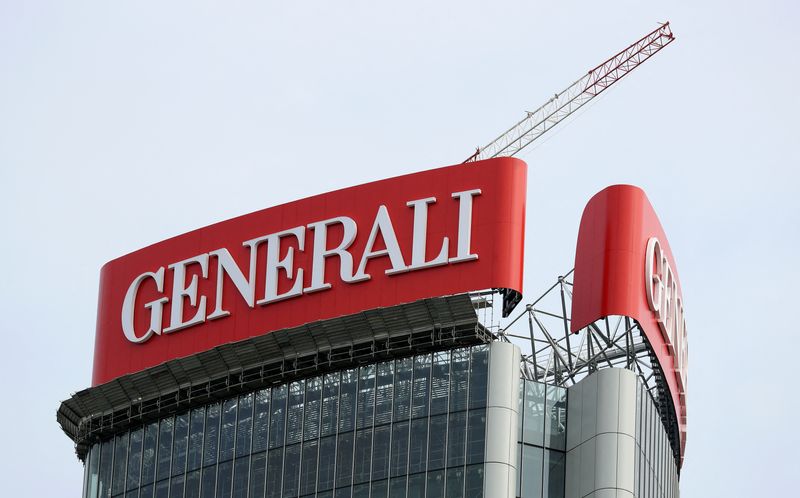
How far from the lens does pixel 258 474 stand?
107 m

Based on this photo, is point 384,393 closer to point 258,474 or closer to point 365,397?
point 365,397

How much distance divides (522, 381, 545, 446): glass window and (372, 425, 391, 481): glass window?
7212mm

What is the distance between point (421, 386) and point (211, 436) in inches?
549

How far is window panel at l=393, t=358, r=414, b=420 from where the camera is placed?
104 metres

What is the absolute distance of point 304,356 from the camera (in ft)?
355

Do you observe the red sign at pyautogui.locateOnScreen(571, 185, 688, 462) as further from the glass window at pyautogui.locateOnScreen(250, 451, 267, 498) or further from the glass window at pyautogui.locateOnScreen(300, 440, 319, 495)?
the glass window at pyautogui.locateOnScreen(250, 451, 267, 498)

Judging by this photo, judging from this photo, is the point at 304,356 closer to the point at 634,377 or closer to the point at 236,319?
the point at 236,319

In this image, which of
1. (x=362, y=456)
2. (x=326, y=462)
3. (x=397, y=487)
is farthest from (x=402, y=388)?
(x=326, y=462)

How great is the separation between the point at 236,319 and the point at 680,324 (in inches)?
1065

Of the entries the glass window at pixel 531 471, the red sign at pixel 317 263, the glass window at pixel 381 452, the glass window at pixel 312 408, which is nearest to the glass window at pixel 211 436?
the red sign at pixel 317 263

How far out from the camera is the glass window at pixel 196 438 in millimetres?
110688

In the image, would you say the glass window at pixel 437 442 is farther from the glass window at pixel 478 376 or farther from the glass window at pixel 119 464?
the glass window at pixel 119 464

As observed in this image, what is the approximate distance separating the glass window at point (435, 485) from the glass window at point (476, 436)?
5.77ft

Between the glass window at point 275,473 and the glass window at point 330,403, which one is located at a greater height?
the glass window at point 330,403
